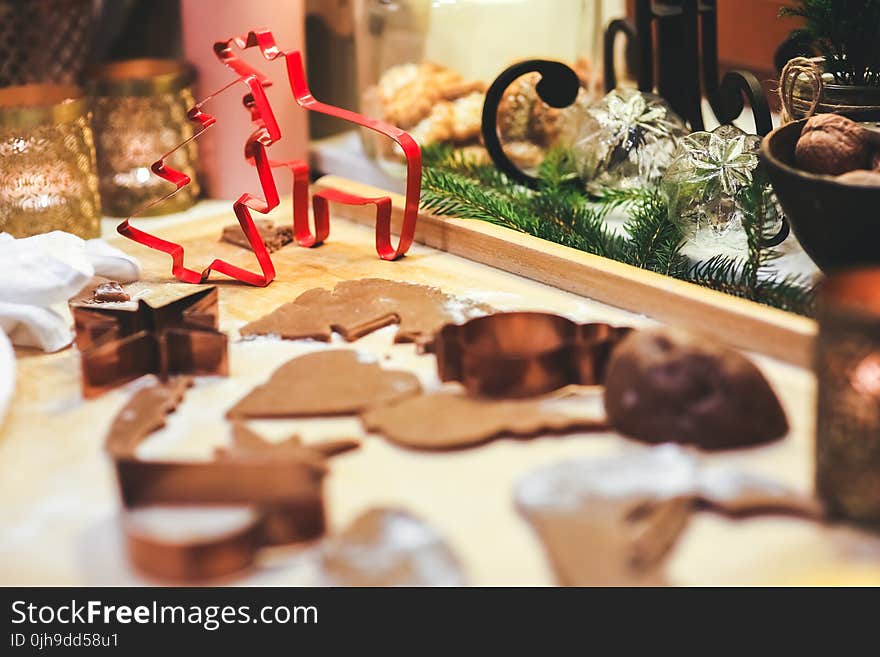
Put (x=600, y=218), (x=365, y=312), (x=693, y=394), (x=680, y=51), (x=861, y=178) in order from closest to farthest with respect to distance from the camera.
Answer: (x=693, y=394) → (x=861, y=178) → (x=365, y=312) → (x=600, y=218) → (x=680, y=51)

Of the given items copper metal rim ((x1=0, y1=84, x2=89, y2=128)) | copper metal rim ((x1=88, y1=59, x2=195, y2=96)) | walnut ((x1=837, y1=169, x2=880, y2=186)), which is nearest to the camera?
walnut ((x1=837, y1=169, x2=880, y2=186))

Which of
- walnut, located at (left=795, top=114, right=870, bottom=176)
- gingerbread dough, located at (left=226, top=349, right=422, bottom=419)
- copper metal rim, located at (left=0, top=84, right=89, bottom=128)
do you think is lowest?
gingerbread dough, located at (left=226, top=349, right=422, bottom=419)

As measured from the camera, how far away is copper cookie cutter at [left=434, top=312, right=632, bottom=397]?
0.71m

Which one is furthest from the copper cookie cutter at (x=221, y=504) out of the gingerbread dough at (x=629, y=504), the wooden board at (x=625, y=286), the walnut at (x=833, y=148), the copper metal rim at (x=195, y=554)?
the walnut at (x=833, y=148)

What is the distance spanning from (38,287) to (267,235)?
28 centimetres

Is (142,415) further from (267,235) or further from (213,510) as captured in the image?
(267,235)

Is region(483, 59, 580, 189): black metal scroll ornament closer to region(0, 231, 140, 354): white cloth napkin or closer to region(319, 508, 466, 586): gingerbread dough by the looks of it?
region(0, 231, 140, 354): white cloth napkin

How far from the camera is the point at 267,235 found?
105 centimetres

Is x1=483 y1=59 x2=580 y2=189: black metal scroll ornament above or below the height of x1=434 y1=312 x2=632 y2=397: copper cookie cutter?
above

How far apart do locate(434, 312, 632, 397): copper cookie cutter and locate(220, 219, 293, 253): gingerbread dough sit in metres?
0.35

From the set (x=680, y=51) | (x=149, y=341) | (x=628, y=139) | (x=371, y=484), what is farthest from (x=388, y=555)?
(x=680, y=51)

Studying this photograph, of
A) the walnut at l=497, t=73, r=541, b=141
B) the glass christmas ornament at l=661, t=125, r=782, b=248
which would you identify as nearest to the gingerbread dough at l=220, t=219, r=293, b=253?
the walnut at l=497, t=73, r=541, b=141

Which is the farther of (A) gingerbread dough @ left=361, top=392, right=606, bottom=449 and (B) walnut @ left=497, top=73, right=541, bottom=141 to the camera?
(B) walnut @ left=497, top=73, right=541, bottom=141

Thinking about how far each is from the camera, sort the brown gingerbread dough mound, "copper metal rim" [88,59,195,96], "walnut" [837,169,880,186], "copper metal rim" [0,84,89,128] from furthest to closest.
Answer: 1. "copper metal rim" [88,59,195,96]
2. "copper metal rim" [0,84,89,128]
3. "walnut" [837,169,880,186]
4. the brown gingerbread dough mound
